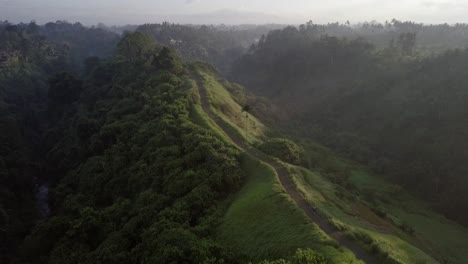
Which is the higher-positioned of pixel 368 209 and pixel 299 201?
pixel 299 201

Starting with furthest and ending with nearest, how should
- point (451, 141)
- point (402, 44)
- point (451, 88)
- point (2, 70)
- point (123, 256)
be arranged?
point (402, 44)
point (2, 70)
point (451, 88)
point (451, 141)
point (123, 256)

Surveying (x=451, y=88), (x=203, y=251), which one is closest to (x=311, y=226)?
(x=203, y=251)

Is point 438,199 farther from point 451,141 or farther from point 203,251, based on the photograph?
point 203,251

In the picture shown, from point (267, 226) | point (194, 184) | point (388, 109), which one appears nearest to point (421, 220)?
point (267, 226)

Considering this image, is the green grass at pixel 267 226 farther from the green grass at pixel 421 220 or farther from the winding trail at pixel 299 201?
the green grass at pixel 421 220

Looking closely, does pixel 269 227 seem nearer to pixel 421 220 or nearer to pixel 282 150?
pixel 282 150

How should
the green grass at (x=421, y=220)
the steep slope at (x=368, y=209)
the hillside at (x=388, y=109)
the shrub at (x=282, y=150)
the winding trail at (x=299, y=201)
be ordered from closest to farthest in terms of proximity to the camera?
1. the winding trail at (x=299, y=201)
2. the steep slope at (x=368, y=209)
3. the green grass at (x=421, y=220)
4. the shrub at (x=282, y=150)
5. the hillside at (x=388, y=109)

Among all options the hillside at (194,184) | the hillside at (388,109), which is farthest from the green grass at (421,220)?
the hillside at (388,109)

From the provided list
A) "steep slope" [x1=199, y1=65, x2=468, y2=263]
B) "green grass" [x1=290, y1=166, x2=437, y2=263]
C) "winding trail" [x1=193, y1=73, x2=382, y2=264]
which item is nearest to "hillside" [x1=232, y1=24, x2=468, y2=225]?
"steep slope" [x1=199, y1=65, x2=468, y2=263]
